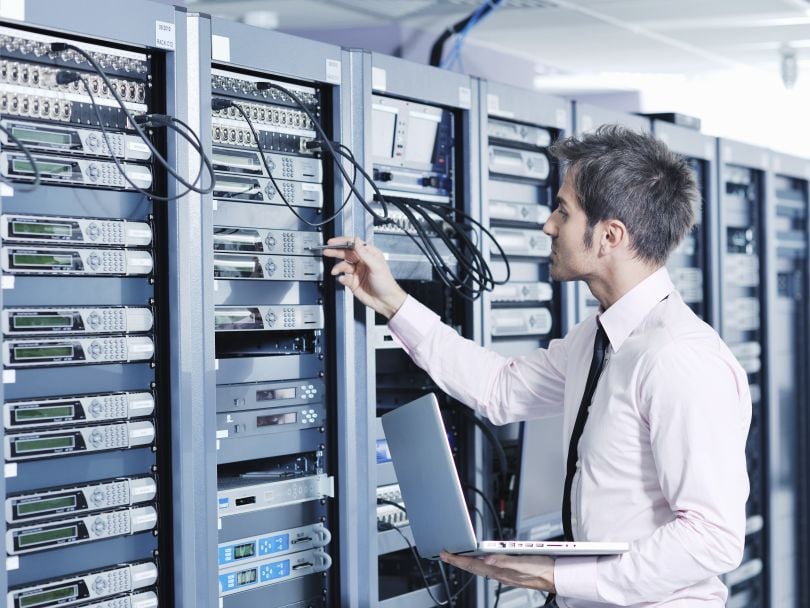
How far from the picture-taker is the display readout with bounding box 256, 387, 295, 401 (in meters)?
2.15

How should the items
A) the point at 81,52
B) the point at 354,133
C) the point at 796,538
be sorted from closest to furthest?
the point at 81,52 → the point at 354,133 → the point at 796,538

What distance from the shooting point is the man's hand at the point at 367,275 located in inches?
86.7

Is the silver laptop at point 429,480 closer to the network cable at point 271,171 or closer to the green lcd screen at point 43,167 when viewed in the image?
the network cable at point 271,171

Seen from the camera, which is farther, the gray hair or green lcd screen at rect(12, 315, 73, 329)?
the gray hair

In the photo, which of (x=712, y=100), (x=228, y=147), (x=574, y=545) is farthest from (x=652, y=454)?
(x=712, y=100)

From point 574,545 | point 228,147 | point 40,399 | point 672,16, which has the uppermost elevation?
point 672,16

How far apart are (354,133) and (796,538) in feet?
10.1

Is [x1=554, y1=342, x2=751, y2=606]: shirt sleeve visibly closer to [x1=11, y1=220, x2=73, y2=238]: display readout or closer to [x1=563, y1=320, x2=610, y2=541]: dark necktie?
[x1=563, y1=320, x2=610, y2=541]: dark necktie

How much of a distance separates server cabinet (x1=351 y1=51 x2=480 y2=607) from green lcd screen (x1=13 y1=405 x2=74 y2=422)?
0.69m

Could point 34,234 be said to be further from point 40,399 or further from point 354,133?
point 354,133

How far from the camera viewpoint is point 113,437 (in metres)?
1.83

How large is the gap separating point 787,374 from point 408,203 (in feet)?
8.52

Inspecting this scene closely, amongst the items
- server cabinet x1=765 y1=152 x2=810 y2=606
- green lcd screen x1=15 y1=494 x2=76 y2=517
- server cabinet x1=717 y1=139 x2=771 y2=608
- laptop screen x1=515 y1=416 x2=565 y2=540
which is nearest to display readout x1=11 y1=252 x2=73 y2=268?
green lcd screen x1=15 y1=494 x2=76 y2=517

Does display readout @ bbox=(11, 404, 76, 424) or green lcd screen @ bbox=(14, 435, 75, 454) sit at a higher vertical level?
display readout @ bbox=(11, 404, 76, 424)
